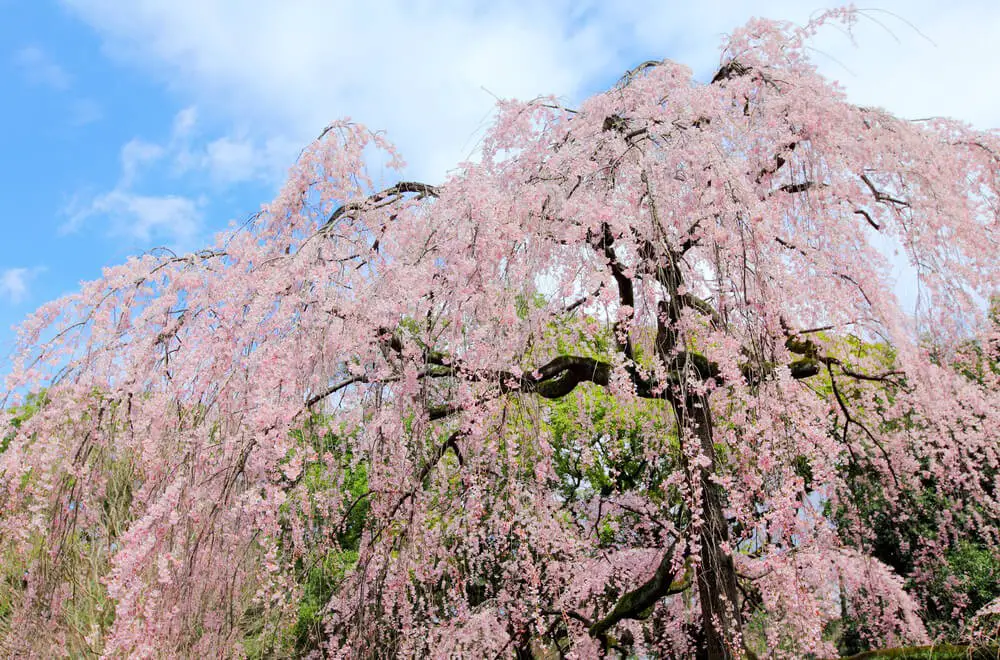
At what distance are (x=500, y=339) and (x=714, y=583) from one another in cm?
218

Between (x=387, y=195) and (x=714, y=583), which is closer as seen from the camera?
(x=714, y=583)

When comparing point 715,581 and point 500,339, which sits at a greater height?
point 500,339

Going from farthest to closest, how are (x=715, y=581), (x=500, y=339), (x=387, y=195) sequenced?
(x=387, y=195)
(x=715, y=581)
(x=500, y=339)

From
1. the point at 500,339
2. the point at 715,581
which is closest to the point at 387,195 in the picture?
the point at 500,339

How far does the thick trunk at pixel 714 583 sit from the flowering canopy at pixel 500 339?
0.07ft

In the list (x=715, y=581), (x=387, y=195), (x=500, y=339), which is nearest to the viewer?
(x=500, y=339)

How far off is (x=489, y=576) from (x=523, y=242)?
19.0 ft

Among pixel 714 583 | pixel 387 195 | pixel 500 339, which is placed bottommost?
pixel 714 583

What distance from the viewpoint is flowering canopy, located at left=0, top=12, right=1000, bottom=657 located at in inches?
138

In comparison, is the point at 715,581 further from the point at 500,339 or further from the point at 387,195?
the point at 387,195

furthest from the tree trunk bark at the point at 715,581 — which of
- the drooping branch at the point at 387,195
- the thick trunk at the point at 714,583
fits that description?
the drooping branch at the point at 387,195

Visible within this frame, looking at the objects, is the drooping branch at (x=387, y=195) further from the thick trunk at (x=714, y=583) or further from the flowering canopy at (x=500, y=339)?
the thick trunk at (x=714, y=583)

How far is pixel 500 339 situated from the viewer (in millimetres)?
3807

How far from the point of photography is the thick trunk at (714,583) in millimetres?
4176
